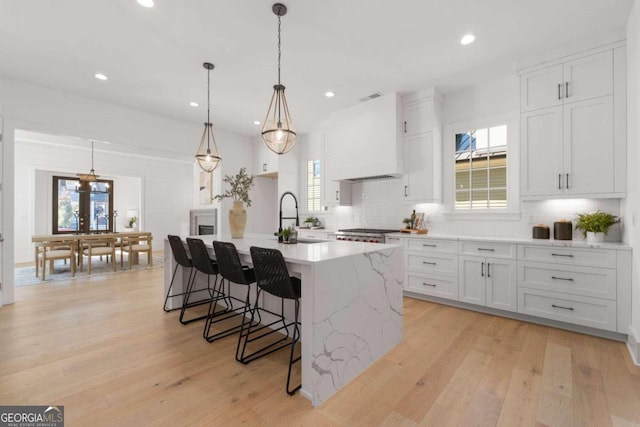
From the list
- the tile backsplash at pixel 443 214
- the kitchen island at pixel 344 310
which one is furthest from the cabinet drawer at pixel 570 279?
the kitchen island at pixel 344 310

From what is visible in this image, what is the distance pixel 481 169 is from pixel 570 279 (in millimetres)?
1656

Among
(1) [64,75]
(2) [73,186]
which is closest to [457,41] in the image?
(1) [64,75]

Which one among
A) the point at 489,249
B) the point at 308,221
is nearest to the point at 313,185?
the point at 308,221

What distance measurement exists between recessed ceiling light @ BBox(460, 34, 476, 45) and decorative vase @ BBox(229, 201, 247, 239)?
2.87m

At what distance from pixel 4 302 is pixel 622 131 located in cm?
715

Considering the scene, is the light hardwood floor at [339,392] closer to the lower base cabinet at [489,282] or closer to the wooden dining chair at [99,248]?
the lower base cabinet at [489,282]

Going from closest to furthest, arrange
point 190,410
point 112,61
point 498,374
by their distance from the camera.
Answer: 1. point 190,410
2. point 498,374
3. point 112,61

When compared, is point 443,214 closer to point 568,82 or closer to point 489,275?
point 489,275

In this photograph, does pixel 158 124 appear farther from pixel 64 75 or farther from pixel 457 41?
pixel 457 41

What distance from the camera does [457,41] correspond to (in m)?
2.94

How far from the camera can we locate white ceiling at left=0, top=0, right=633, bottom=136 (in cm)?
249

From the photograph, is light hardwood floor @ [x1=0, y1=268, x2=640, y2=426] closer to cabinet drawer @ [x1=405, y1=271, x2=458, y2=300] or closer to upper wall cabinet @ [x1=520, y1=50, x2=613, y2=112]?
cabinet drawer @ [x1=405, y1=271, x2=458, y2=300]

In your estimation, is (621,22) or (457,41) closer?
(621,22)

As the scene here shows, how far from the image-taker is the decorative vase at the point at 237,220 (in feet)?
10.9
